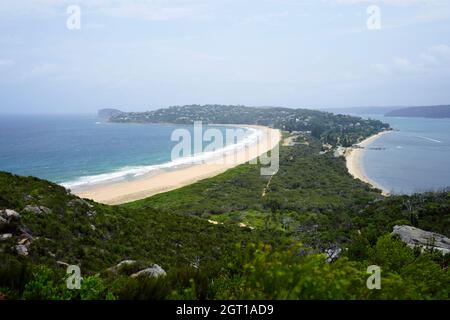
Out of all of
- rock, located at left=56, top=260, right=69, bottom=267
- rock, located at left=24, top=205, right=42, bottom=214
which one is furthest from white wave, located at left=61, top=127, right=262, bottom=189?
rock, located at left=56, top=260, right=69, bottom=267

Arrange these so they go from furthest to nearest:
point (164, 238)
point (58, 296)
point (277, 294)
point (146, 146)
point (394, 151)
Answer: point (146, 146) < point (394, 151) < point (164, 238) < point (58, 296) < point (277, 294)

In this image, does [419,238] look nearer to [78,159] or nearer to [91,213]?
[91,213]

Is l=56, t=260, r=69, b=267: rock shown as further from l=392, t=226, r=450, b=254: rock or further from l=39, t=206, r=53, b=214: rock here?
l=392, t=226, r=450, b=254: rock

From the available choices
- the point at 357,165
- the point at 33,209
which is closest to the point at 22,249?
the point at 33,209

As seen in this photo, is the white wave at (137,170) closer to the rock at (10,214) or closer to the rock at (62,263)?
the rock at (10,214)
